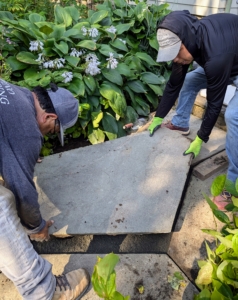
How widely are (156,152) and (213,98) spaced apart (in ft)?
2.51

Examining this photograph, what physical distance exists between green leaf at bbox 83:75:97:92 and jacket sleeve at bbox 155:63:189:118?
760 millimetres

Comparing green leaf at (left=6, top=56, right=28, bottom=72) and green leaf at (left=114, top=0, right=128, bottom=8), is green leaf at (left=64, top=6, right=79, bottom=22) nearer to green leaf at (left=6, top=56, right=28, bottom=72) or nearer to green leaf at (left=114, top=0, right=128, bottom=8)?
green leaf at (left=114, top=0, right=128, bottom=8)

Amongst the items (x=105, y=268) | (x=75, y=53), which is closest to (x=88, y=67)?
(x=75, y=53)

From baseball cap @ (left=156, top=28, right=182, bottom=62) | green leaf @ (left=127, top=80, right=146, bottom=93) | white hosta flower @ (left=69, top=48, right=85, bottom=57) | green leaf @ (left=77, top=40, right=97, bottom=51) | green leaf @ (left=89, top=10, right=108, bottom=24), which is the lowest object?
green leaf @ (left=127, top=80, right=146, bottom=93)

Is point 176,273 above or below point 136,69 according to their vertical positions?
below

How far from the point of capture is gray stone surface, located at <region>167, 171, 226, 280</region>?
2070 millimetres

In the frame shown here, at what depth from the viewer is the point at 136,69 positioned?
12.4ft

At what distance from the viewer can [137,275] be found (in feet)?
6.42

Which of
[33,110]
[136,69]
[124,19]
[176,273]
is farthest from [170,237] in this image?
[124,19]

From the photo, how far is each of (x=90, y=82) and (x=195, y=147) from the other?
131 centimetres

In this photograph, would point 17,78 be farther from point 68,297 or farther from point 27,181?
point 68,297

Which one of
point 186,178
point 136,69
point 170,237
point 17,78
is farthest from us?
point 136,69

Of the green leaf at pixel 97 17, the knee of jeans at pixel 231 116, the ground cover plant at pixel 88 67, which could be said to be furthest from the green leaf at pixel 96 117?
the green leaf at pixel 97 17

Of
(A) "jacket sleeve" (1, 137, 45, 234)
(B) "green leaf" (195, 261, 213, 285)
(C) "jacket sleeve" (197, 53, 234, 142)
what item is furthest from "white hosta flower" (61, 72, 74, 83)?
(B) "green leaf" (195, 261, 213, 285)
